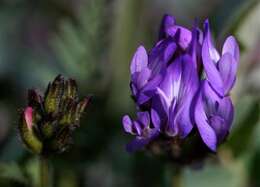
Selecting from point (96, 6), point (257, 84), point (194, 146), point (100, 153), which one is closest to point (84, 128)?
point (100, 153)

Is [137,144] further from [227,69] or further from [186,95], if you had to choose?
[227,69]

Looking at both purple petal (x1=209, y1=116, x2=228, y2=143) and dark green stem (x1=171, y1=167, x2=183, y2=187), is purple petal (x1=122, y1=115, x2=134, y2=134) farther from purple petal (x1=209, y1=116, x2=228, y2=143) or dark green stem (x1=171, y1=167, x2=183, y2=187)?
dark green stem (x1=171, y1=167, x2=183, y2=187)

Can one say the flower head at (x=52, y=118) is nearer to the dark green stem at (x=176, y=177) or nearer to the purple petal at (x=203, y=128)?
the purple petal at (x=203, y=128)

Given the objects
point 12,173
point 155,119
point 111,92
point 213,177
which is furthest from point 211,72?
point 111,92

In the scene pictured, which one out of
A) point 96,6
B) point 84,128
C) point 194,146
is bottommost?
point 194,146

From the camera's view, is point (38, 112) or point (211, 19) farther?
point (211, 19)

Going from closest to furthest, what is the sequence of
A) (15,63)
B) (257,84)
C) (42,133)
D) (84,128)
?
(42,133), (84,128), (257,84), (15,63)

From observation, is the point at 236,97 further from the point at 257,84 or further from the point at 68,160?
the point at 68,160

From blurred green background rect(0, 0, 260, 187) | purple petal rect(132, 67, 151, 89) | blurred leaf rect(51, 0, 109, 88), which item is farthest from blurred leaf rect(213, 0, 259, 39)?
purple petal rect(132, 67, 151, 89)
